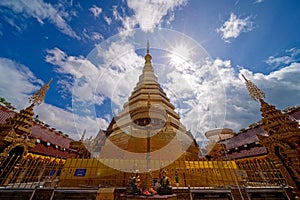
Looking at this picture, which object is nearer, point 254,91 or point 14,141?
point 14,141

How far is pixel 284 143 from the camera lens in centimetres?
680

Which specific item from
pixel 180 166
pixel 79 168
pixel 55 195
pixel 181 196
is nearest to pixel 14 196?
pixel 55 195

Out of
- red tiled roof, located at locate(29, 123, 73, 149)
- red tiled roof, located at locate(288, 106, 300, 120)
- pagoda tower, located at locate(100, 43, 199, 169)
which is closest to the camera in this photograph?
pagoda tower, located at locate(100, 43, 199, 169)

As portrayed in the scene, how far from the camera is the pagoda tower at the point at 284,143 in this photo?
6312 millimetres

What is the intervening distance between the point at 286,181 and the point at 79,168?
32.9 ft

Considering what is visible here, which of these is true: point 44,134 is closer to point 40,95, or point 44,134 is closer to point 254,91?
point 40,95

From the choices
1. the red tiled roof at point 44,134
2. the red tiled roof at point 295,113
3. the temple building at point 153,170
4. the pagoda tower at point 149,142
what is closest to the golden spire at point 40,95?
the temple building at point 153,170

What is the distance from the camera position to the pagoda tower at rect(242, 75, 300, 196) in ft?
20.7

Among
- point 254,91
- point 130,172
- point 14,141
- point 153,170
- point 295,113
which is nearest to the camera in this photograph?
point 130,172

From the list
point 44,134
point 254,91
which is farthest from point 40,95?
point 254,91

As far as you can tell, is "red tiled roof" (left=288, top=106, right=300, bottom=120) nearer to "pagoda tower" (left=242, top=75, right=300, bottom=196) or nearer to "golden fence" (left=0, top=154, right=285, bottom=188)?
"pagoda tower" (left=242, top=75, right=300, bottom=196)

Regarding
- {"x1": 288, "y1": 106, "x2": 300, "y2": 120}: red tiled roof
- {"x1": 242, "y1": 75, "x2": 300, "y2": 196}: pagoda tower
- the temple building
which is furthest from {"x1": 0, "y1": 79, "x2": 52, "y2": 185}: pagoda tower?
{"x1": 288, "y1": 106, "x2": 300, "y2": 120}: red tiled roof

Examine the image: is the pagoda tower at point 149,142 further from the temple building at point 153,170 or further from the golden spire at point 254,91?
the golden spire at point 254,91

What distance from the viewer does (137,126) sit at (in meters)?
13.0
